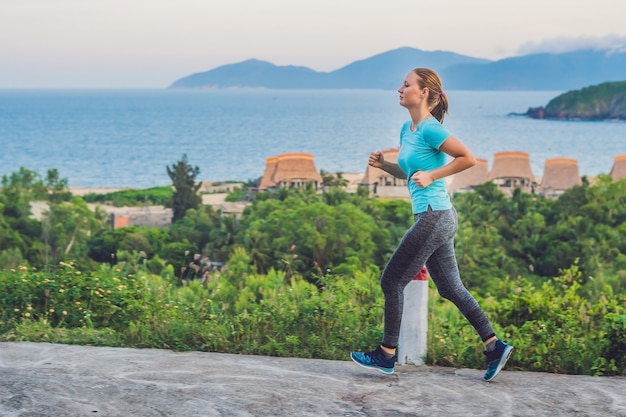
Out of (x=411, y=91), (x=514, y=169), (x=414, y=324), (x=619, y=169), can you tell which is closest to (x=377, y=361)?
(x=414, y=324)

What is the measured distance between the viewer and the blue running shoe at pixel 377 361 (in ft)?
16.0

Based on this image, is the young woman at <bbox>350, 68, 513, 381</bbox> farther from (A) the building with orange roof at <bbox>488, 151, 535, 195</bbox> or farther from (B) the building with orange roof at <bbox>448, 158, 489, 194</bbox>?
(A) the building with orange roof at <bbox>488, 151, 535, 195</bbox>

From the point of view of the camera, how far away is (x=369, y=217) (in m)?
40.6

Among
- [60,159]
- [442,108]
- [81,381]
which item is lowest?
[60,159]

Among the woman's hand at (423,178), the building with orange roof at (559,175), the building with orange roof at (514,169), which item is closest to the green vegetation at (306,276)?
the woman's hand at (423,178)

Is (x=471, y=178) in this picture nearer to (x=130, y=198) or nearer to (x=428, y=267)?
(x=130, y=198)

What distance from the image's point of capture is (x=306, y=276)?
32.0 m

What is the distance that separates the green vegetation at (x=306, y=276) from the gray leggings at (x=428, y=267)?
55cm

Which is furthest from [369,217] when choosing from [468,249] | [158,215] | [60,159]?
[60,159]

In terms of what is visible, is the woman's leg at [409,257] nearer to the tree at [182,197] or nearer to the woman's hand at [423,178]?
the woman's hand at [423,178]

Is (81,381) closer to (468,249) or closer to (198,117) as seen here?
(468,249)

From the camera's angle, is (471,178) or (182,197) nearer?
(182,197)

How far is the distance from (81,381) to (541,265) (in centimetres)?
3438

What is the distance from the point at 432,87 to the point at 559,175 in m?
65.9
